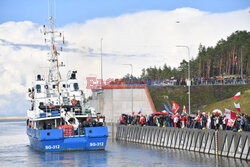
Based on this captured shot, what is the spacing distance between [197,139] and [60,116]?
13929 mm

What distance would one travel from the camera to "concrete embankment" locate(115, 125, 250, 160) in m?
36.9

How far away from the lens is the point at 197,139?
4441 cm

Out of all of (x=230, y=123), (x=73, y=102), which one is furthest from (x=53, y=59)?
(x=230, y=123)

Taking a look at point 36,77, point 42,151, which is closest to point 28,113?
point 36,77

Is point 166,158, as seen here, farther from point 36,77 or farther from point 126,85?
point 126,85

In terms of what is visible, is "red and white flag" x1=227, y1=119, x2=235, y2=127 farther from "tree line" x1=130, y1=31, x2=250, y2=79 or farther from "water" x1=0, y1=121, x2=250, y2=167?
"tree line" x1=130, y1=31, x2=250, y2=79

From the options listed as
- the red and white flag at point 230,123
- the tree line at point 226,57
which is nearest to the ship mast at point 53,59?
the red and white flag at point 230,123

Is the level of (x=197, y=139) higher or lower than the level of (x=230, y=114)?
lower

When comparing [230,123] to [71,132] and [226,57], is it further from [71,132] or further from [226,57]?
[226,57]

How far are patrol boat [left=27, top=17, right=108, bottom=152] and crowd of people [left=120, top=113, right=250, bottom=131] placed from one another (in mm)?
6679

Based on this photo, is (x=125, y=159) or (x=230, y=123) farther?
(x=125, y=159)

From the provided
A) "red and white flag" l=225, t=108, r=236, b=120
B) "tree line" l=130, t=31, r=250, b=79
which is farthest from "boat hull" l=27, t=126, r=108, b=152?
"tree line" l=130, t=31, r=250, b=79

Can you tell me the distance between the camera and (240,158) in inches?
1457

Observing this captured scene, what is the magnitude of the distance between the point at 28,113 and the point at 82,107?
7.19 meters
